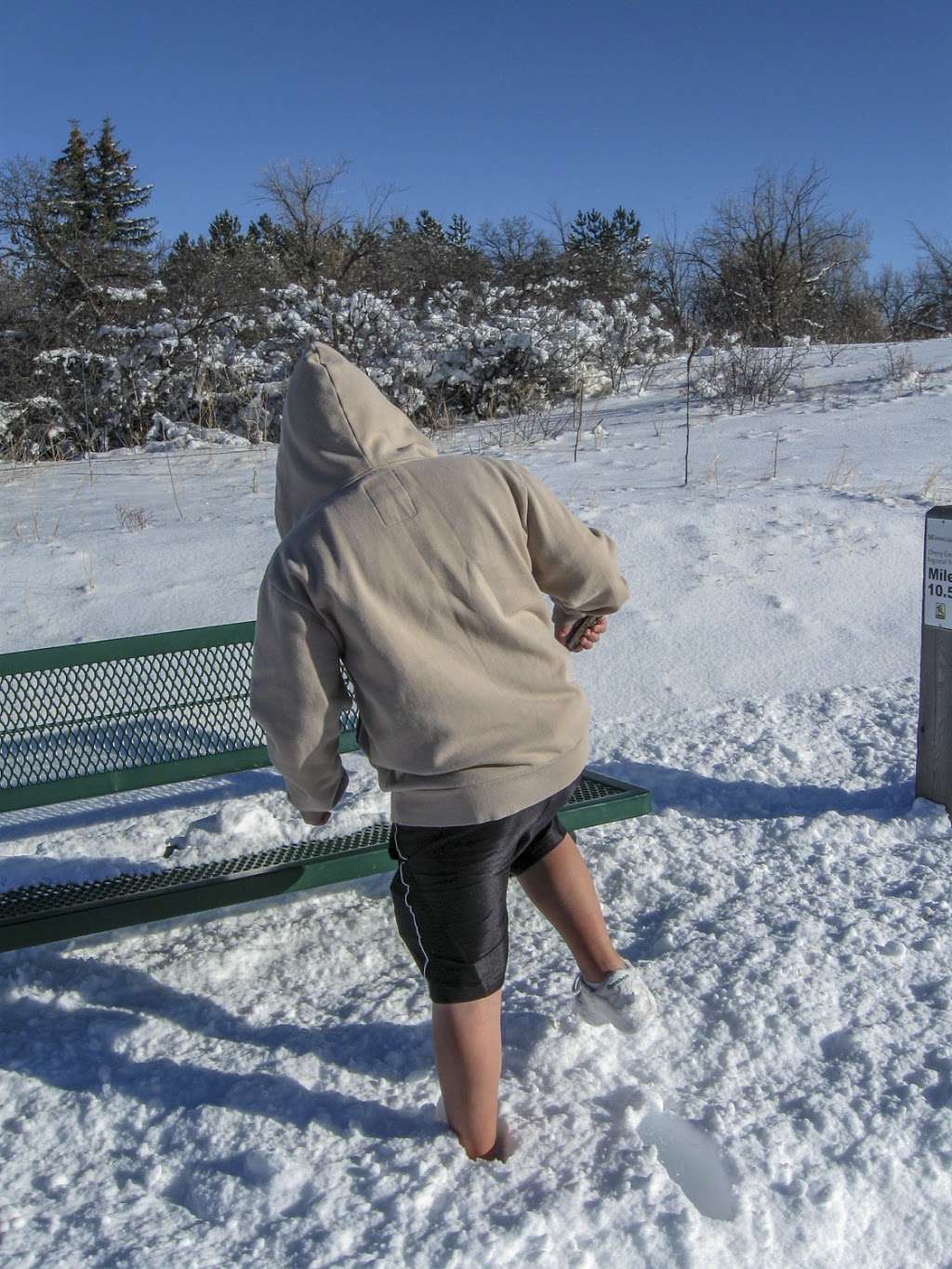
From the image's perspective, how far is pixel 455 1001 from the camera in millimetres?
2004

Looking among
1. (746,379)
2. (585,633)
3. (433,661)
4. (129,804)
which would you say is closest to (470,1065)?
(433,661)

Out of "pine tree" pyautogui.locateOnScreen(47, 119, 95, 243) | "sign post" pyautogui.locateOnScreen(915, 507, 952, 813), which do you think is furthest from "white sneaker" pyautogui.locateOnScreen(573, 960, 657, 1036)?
"pine tree" pyautogui.locateOnScreen(47, 119, 95, 243)

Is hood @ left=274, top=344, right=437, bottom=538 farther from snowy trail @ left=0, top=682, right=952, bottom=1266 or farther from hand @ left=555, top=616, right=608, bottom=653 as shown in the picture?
snowy trail @ left=0, top=682, right=952, bottom=1266

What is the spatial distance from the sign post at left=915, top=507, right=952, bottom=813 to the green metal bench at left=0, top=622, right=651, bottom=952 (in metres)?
0.99

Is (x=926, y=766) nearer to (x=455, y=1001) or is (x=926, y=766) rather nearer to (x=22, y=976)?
(x=455, y=1001)

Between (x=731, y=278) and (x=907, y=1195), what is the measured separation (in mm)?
18542

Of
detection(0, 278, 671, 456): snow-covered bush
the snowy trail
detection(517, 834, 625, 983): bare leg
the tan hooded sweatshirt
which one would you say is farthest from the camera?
detection(0, 278, 671, 456): snow-covered bush

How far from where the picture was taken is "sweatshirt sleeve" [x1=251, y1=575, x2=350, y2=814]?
1.84m

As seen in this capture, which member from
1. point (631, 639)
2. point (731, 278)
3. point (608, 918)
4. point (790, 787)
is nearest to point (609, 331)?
point (731, 278)

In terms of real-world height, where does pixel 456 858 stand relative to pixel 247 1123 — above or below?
above

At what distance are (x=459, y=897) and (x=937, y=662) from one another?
6.95ft

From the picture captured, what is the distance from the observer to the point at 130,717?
3.45 meters

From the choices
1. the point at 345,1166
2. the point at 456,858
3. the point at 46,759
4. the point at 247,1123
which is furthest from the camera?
the point at 46,759

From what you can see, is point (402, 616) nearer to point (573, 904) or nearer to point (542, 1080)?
point (573, 904)
